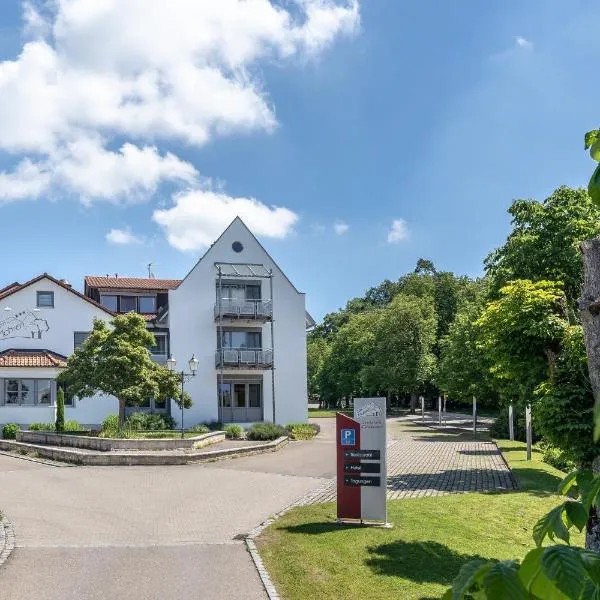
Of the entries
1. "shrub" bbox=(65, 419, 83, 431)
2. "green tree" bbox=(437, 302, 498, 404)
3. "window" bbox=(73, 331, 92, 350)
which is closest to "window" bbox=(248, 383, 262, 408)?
"window" bbox=(73, 331, 92, 350)

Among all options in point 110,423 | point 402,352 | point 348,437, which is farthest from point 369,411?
point 402,352

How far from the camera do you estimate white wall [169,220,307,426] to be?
133ft

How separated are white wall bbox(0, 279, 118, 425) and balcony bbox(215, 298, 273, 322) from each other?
6770mm

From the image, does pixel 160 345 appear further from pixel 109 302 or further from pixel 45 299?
pixel 45 299

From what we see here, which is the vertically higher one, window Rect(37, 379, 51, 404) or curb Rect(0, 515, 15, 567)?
window Rect(37, 379, 51, 404)

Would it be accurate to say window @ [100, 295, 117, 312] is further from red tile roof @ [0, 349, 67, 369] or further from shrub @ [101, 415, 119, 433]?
shrub @ [101, 415, 119, 433]

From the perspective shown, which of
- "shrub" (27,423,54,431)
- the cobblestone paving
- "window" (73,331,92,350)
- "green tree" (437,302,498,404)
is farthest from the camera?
"window" (73,331,92,350)

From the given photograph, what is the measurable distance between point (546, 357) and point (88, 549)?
8892mm

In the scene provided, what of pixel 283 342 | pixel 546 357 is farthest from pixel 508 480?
pixel 283 342

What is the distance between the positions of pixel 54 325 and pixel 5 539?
28.2 metres

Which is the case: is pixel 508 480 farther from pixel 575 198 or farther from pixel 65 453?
pixel 65 453

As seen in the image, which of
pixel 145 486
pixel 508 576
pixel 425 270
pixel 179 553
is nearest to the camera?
pixel 508 576

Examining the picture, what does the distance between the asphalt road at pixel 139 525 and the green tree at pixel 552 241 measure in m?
8.88

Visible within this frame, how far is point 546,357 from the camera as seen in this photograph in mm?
12438
